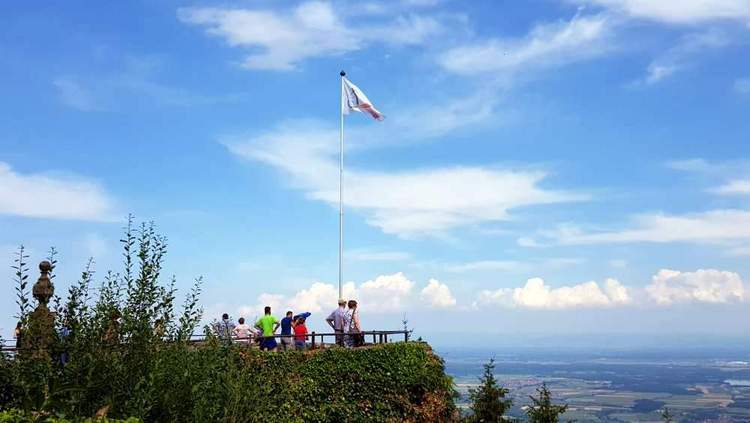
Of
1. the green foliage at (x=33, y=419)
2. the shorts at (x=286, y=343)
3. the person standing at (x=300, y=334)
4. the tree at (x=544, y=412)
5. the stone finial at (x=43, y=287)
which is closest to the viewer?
the green foliage at (x=33, y=419)

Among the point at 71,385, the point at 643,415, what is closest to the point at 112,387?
the point at 71,385

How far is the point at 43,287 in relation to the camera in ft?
63.6

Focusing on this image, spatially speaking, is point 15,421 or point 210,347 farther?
point 210,347

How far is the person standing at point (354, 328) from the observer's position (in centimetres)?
2514

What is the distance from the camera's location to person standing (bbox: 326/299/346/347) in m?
25.6

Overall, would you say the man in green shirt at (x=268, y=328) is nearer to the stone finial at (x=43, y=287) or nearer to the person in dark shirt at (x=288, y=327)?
the person in dark shirt at (x=288, y=327)

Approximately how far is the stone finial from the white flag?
15.5 metres

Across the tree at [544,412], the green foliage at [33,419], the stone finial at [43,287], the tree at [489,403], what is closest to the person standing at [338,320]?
the tree at [489,403]

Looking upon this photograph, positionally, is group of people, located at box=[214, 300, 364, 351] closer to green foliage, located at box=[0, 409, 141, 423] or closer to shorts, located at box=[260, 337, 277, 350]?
shorts, located at box=[260, 337, 277, 350]

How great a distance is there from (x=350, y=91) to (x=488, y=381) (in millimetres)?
13934

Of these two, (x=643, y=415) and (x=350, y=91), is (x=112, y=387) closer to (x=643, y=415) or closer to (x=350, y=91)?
(x=350, y=91)

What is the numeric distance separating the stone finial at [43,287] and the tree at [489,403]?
13193 mm

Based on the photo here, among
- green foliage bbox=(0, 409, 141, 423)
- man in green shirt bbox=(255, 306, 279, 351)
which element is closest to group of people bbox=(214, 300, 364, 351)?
man in green shirt bbox=(255, 306, 279, 351)

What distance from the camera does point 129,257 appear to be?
1495 cm
